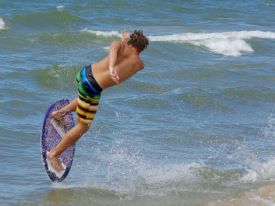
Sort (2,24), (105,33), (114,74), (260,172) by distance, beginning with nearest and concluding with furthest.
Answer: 1. (114,74)
2. (260,172)
3. (105,33)
4. (2,24)

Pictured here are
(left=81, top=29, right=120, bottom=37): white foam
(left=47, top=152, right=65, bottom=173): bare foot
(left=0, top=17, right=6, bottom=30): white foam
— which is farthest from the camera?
(left=81, top=29, right=120, bottom=37): white foam

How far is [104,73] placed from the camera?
734 centimetres

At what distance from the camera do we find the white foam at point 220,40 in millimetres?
20047

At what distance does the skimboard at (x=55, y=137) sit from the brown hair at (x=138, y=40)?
1258mm

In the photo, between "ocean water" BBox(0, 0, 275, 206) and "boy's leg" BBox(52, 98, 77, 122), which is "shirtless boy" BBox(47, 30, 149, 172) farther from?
"ocean water" BBox(0, 0, 275, 206)

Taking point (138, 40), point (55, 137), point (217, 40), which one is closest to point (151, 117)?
point (55, 137)

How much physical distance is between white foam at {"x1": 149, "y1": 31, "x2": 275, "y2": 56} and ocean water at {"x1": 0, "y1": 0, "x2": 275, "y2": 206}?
0.11 ft

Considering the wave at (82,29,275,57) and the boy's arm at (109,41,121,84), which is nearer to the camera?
the boy's arm at (109,41,121,84)

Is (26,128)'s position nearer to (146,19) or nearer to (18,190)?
(18,190)

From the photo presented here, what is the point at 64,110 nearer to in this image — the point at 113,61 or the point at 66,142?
the point at 66,142

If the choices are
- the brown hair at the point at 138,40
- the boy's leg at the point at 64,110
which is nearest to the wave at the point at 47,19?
the boy's leg at the point at 64,110

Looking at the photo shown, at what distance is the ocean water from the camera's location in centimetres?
788

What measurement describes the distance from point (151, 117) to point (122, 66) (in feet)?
14.0

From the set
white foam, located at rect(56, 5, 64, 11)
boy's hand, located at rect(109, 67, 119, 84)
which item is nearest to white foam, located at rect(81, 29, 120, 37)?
white foam, located at rect(56, 5, 64, 11)
